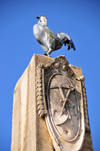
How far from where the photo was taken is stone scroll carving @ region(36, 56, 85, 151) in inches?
211

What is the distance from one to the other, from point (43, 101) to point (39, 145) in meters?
0.93

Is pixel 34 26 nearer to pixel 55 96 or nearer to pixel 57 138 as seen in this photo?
pixel 55 96

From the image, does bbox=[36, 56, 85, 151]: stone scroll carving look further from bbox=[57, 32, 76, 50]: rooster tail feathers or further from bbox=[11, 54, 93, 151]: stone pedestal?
bbox=[57, 32, 76, 50]: rooster tail feathers

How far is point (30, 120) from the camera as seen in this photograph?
5652mm

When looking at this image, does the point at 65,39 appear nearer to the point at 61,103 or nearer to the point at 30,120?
the point at 61,103

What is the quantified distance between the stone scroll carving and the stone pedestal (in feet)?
0.44

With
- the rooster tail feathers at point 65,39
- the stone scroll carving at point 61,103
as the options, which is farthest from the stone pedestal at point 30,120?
the rooster tail feathers at point 65,39

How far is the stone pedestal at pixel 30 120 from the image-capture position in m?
5.27

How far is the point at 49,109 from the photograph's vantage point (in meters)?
5.54

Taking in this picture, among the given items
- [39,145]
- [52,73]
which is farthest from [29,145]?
[52,73]

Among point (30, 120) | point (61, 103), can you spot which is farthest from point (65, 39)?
point (30, 120)

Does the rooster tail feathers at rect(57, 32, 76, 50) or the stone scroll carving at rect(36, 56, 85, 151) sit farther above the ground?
the rooster tail feathers at rect(57, 32, 76, 50)

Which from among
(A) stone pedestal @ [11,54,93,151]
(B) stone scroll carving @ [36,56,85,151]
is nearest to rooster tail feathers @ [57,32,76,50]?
(A) stone pedestal @ [11,54,93,151]

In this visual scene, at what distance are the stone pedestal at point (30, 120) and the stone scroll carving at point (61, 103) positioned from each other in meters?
0.13
